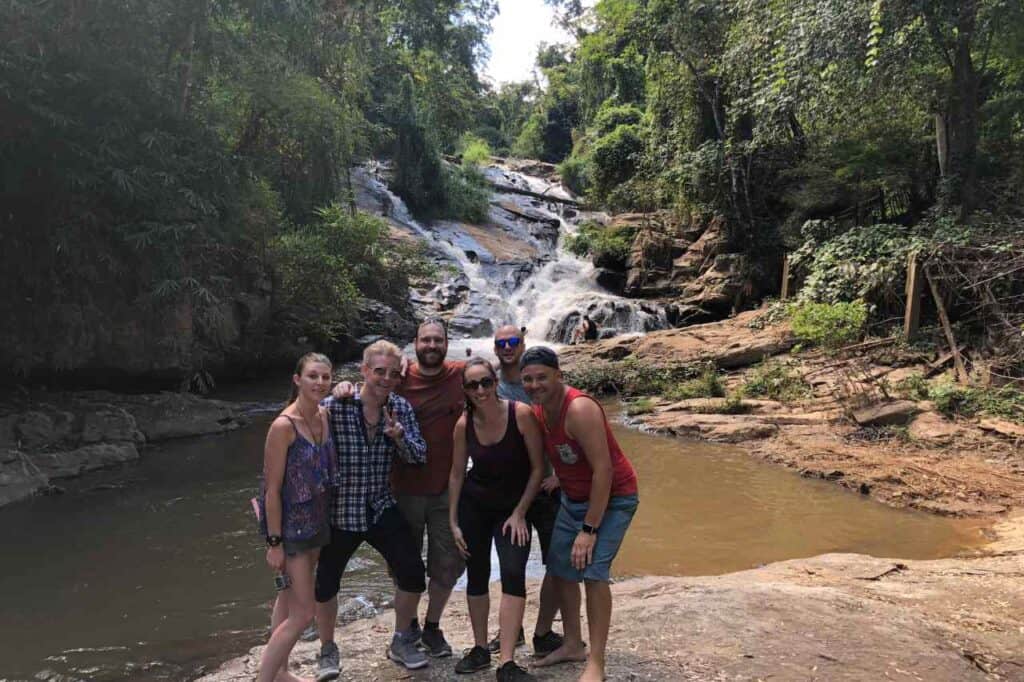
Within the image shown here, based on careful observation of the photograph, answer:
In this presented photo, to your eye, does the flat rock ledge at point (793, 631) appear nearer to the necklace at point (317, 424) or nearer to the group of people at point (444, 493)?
the group of people at point (444, 493)

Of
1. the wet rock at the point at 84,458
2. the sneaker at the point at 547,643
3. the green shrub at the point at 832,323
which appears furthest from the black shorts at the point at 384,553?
the green shrub at the point at 832,323

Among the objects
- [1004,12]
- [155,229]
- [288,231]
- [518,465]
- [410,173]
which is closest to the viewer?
[518,465]

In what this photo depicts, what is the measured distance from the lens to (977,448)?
28.2 ft

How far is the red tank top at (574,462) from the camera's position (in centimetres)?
320

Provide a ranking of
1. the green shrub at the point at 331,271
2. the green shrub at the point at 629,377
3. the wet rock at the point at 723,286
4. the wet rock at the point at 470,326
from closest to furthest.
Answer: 1. the green shrub at the point at 629,377
2. the green shrub at the point at 331,271
3. the wet rock at the point at 723,286
4. the wet rock at the point at 470,326

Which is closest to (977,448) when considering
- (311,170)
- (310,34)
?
(310,34)

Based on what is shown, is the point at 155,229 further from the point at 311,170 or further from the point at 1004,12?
the point at 1004,12

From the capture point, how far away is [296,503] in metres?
3.21

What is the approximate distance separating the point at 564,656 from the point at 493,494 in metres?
0.93

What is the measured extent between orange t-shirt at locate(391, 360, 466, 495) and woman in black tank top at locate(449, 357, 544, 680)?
216mm

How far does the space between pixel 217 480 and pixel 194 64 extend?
7.46m

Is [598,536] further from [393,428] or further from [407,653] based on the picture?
[407,653]

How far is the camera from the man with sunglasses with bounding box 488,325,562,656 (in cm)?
357

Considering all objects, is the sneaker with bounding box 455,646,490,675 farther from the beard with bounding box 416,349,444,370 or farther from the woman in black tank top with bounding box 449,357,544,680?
the beard with bounding box 416,349,444,370
